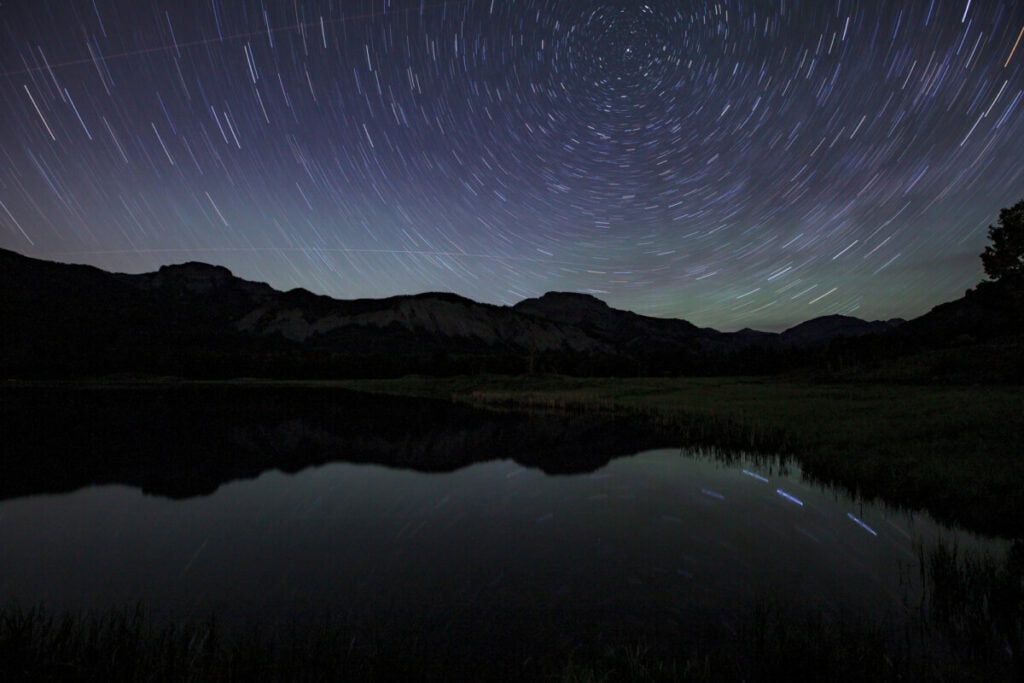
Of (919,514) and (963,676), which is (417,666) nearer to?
(963,676)

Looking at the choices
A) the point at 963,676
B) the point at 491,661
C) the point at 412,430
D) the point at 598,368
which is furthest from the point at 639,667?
the point at 598,368

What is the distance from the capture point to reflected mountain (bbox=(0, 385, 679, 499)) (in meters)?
23.3

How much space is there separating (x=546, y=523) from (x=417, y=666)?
30.5 feet

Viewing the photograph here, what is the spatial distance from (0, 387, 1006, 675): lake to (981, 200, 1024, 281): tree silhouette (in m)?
56.5

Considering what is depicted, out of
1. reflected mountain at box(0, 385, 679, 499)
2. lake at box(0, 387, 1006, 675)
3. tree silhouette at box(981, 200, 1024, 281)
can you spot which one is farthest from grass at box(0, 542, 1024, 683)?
tree silhouette at box(981, 200, 1024, 281)

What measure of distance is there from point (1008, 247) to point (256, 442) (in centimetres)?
7696

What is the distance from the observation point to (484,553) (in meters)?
12.9

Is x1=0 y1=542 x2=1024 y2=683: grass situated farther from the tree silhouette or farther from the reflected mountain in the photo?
the tree silhouette

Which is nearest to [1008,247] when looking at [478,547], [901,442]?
[901,442]

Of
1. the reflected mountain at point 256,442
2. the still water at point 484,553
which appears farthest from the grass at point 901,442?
the reflected mountain at point 256,442

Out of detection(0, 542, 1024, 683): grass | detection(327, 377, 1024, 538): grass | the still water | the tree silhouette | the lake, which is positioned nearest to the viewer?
detection(0, 542, 1024, 683): grass

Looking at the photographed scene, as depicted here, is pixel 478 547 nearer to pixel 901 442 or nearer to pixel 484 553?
pixel 484 553

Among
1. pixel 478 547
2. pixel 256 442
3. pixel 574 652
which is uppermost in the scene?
pixel 256 442

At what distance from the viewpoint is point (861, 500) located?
16.4 m
